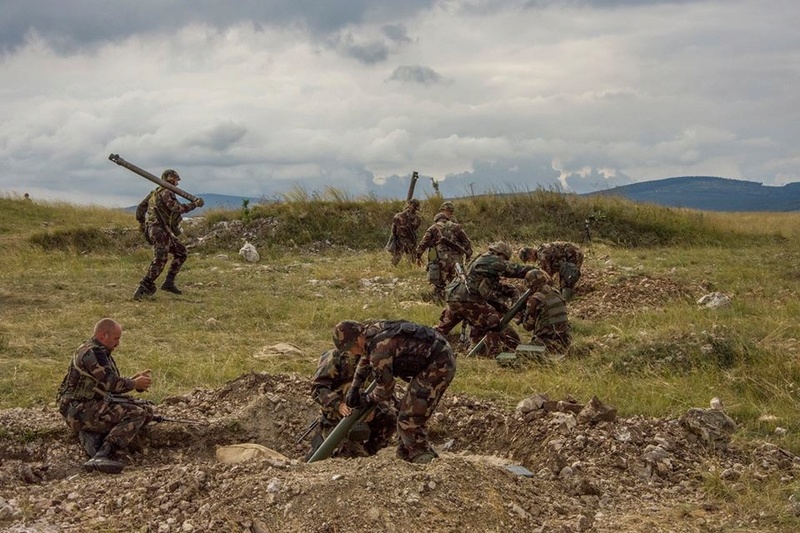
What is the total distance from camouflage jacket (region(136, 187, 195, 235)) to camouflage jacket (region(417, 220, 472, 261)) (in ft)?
11.9

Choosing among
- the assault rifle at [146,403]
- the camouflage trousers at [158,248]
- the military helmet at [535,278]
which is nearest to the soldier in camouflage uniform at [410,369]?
the assault rifle at [146,403]

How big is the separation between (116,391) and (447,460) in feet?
8.43

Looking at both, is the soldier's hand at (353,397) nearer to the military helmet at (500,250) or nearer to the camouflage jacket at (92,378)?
the camouflage jacket at (92,378)

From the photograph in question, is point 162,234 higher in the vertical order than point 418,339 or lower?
higher

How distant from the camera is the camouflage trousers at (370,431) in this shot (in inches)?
235

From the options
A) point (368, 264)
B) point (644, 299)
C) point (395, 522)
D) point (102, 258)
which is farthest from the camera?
point (102, 258)

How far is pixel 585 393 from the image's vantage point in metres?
7.09

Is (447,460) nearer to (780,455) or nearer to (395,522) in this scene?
(395,522)

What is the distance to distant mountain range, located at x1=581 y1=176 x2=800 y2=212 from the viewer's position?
119000 millimetres

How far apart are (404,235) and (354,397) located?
9.69 metres

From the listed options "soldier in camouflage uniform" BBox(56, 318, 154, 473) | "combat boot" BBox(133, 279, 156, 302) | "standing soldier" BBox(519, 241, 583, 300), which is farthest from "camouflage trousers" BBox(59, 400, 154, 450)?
"standing soldier" BBox(519, 241, 583, 300)

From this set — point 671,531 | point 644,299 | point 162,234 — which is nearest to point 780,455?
point 671,531

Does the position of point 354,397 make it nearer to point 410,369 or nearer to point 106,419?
point 410,369

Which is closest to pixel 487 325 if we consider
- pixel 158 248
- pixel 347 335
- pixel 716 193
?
pixel 347 335
